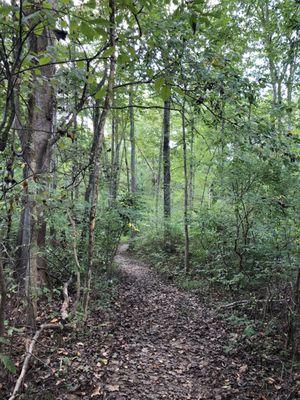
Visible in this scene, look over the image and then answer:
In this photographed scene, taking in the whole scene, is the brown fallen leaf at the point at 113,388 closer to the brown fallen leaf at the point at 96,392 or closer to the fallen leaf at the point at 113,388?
the fallen leaf at the point at 113,388

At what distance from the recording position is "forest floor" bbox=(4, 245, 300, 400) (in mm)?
3648

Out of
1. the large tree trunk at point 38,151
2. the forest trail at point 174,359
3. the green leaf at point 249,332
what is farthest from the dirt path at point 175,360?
the large tree trunk at point 38,151

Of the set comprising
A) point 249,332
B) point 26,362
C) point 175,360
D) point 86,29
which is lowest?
point 175,360

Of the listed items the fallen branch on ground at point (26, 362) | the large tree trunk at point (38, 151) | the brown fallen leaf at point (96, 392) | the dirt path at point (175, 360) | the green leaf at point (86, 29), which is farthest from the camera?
the large tree trunk at point (38, 151)

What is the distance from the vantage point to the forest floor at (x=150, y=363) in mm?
3648

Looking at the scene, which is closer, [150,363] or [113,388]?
[113,388]

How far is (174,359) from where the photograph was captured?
183 inches

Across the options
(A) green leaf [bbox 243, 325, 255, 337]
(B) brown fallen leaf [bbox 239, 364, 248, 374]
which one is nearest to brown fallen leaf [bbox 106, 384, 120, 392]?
(B) brown fallen leaf [bbox 239, 364, 248, 374]

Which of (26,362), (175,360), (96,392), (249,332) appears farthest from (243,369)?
(26,362)

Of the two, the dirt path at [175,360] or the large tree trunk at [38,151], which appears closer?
the dirt path at [175,360]

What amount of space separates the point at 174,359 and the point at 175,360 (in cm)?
3

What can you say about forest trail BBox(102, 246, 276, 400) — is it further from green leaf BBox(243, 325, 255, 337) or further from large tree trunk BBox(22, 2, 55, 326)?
large tree trunk BBox(22, 2, 55, 326)

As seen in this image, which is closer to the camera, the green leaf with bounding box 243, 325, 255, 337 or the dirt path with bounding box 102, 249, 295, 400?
the dirt path with bounding box 102, 249, 295, 400

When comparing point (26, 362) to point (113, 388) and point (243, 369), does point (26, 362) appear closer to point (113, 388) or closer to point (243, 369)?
point (113, 388)
